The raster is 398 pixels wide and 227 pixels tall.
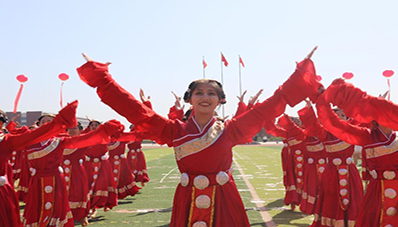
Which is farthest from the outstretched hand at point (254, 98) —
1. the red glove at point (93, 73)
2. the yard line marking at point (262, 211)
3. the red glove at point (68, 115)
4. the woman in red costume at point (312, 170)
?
the yard line marking at point (262, 211)

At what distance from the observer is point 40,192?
20.9ft

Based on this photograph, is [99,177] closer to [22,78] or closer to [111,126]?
[22,78]

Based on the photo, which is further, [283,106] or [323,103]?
[323,103]

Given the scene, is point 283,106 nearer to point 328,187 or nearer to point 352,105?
point 352,105

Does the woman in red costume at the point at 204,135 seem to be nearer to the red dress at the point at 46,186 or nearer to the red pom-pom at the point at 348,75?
the red pom-pom at the point at 348,75

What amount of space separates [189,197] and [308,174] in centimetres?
556

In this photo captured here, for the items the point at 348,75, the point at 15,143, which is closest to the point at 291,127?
the point at 348,75

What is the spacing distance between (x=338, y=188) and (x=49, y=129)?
4394 mm

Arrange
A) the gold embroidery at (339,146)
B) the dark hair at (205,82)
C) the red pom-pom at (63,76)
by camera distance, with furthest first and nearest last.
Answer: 1. the gold embroidery at (339,146)
2. the red pom-pom at (63,76)
3. the dark hair at (205,82)

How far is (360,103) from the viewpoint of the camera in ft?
12.3

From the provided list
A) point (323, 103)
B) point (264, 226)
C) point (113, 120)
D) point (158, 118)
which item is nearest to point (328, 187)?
point (264, 226)

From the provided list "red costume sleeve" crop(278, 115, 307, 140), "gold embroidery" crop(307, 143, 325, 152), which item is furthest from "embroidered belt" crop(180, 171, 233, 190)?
"gold embroidery" crop(307, 143, 325, 152)

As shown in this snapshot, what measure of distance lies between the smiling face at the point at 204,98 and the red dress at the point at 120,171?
26.3 ft

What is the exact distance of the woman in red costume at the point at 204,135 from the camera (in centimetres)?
355
